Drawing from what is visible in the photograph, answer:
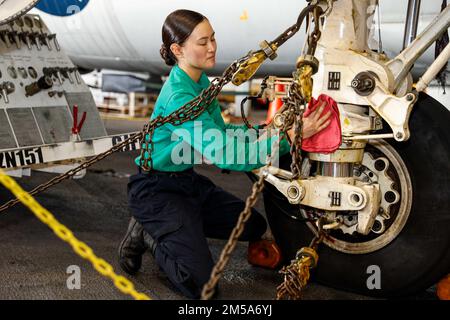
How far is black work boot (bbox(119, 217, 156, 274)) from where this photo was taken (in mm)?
2604

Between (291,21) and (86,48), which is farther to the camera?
(86,48)

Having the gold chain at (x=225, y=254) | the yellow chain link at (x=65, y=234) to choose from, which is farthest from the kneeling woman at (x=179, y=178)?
the gold chain at (x=225, y=254)

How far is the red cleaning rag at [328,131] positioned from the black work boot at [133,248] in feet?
2.71

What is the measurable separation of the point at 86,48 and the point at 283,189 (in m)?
3.53

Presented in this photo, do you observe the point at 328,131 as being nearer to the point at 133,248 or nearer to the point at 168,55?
the point at 168,55

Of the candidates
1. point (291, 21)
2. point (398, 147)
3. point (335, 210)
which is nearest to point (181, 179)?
point (335, 210)

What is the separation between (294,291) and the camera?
82.8 inches

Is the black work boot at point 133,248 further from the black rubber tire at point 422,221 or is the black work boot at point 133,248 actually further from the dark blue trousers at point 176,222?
A: the black rubber tire at point 422,221

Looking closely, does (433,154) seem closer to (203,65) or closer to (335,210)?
(335,210)

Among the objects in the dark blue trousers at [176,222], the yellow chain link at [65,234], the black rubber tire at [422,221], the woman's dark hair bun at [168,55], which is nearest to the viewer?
the yellow chain link at [65,234]

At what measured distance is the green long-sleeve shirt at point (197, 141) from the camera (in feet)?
7.25

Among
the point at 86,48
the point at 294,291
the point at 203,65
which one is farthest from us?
the point at 86,48

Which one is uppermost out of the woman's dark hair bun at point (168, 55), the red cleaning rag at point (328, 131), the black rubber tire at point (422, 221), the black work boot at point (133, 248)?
the woman's dark hair bun at point (168, 55)

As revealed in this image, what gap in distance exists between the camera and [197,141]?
89.6 inches
